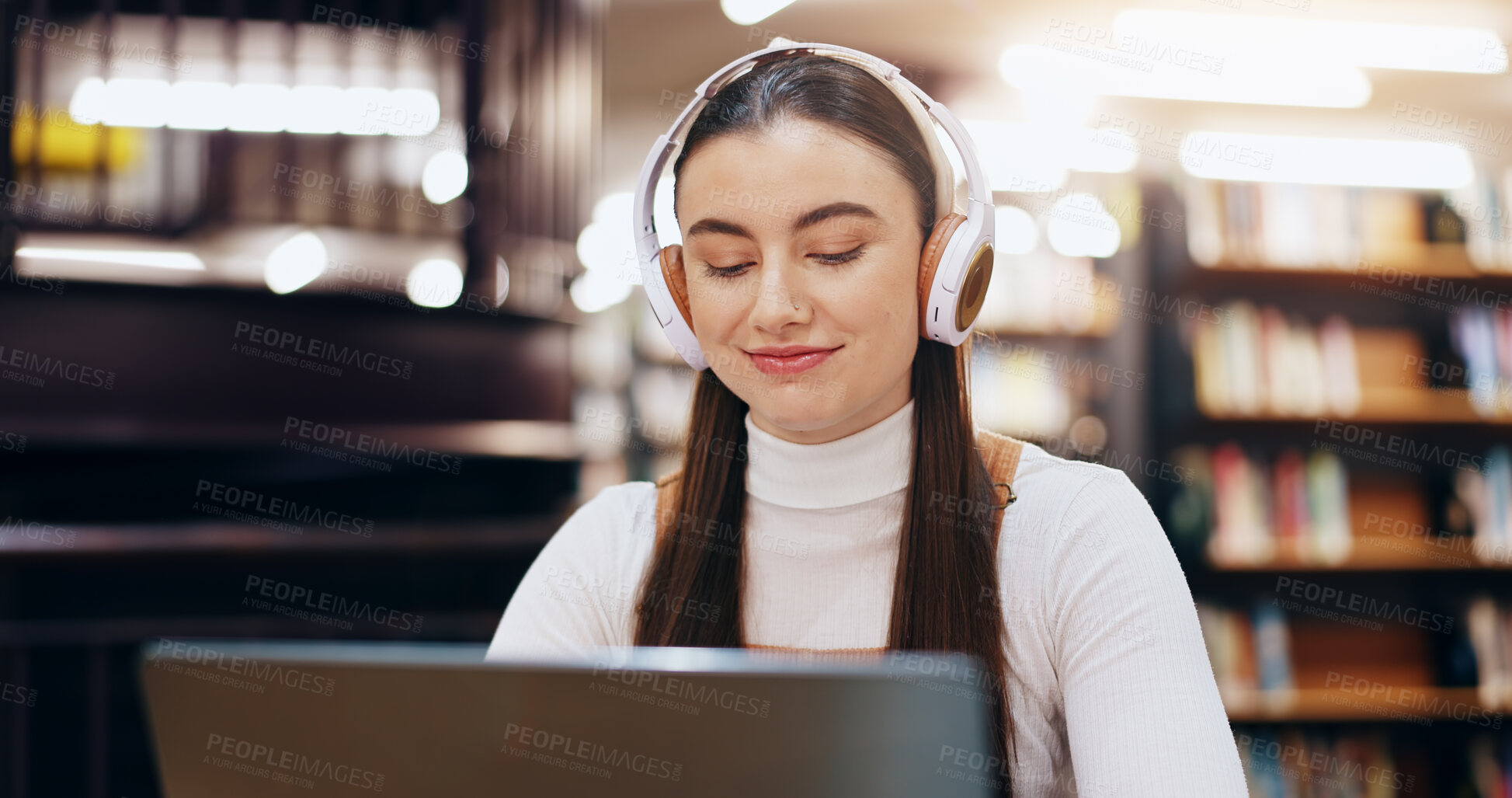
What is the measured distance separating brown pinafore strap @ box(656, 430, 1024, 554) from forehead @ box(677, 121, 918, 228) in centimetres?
25

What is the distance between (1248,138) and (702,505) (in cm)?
369

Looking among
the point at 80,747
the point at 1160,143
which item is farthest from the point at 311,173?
the point at 1160,143

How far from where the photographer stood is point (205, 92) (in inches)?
177

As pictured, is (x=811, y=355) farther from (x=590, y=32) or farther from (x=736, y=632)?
(x=590, y=32)

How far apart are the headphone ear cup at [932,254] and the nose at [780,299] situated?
0.12 metres

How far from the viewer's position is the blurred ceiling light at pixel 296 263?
2.82 m

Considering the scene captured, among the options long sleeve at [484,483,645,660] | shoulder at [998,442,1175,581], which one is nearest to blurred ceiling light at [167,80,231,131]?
long sleeve at [484,483,645,660]

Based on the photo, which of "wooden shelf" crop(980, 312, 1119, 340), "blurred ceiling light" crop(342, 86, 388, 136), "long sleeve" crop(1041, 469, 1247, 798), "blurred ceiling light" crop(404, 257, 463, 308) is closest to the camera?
"long sleeve" crop(1041, 469, 1247, 798)

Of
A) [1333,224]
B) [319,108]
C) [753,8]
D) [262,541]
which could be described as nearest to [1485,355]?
[1333,224]

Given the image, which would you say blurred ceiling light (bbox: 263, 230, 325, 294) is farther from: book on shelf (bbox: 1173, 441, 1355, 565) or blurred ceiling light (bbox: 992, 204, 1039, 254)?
book on shelf (bbox: 1173, 441, 1355, 565)

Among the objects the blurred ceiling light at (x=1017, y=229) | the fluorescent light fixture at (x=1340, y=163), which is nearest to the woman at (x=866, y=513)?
the fluorescent light fixture at (x=1340, y=163)

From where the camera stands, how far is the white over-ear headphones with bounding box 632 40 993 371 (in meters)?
0.92

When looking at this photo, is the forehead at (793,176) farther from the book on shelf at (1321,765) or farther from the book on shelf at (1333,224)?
the book on shelf at (1321,765)

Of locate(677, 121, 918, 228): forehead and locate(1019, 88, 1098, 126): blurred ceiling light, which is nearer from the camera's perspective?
locate(677, 121, 918, 228): forehead
